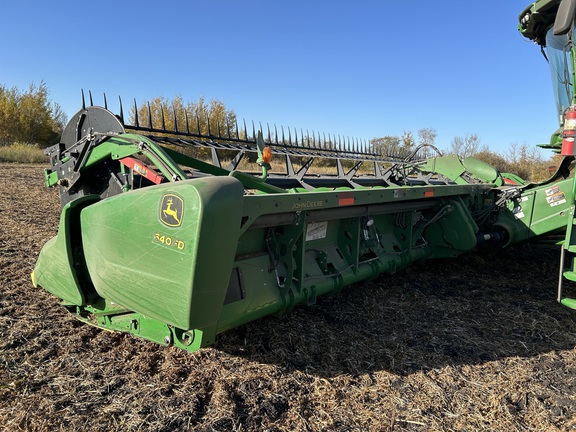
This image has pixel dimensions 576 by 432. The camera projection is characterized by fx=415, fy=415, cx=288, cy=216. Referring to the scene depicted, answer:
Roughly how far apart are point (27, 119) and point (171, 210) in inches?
1265

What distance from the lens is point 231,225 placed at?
79.0 inches

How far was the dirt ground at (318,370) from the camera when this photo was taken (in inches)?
83.4

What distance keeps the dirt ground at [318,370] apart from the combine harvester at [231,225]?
277 millimetres

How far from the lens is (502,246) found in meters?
4.55

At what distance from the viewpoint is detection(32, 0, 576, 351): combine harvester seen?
201cm

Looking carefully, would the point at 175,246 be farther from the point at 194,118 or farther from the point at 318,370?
the point at 194,118

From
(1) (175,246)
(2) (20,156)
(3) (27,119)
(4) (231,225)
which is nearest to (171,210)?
(1) (175,246)

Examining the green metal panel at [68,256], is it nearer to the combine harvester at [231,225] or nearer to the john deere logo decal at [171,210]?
the combine harvester at [231,225]

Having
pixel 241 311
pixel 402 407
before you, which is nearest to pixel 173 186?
pixel 241 311

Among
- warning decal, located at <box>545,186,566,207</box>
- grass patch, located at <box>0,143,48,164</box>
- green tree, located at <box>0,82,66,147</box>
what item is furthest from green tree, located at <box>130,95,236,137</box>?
green tree, located at <box>0,82,66,147</box>

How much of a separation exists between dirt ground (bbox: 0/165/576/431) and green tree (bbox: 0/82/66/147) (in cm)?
2935

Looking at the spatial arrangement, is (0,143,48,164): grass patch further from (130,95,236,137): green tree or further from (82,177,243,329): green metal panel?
(82,177,243,329): green metal panel

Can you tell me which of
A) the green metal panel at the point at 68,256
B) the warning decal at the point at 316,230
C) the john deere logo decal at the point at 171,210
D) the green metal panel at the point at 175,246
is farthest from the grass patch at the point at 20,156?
the john deere logo decal at the point at 171,210

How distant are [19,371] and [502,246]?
4.50 meters
